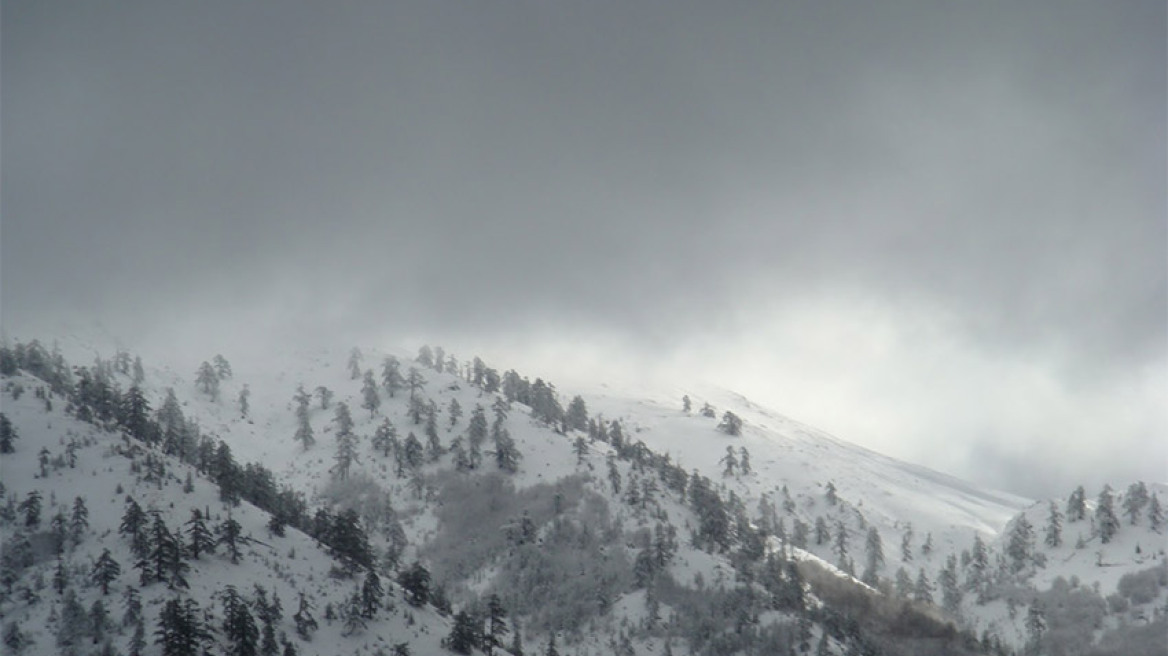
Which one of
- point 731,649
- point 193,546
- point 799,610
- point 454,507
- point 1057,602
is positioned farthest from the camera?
point 454,507

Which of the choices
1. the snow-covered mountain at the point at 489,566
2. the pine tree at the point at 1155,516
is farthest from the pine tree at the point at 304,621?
the pine tree at the point at 1155,516

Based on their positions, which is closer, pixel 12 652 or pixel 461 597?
pixel 12 652

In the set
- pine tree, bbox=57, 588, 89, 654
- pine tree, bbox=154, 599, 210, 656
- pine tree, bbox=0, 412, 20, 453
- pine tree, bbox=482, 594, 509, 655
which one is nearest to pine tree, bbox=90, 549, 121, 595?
pine tree, bbox=57, 588, 89, 654

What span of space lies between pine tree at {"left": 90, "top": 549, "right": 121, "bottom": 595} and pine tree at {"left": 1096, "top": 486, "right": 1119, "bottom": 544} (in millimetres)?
196380

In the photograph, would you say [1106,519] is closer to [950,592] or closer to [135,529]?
[950,592]

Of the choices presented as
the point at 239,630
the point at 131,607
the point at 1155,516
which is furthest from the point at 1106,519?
the point at 131,607

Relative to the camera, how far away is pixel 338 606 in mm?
105938

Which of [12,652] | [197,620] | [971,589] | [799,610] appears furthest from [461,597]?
[971,589]

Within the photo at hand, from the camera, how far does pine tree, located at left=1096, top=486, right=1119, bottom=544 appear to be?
186750mm

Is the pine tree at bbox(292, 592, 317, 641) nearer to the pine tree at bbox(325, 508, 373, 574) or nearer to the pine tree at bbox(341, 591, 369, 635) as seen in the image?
the pine tree at bbox(341, 591, 369, 635)

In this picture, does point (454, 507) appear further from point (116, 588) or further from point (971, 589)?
point (971, 589)

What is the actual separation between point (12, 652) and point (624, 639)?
3434 inches

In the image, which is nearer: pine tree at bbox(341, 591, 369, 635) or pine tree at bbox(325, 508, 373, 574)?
pine tree at bbox(341, 591, 369, 635)

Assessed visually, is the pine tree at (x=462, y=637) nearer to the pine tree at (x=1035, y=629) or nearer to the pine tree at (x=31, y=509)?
the pine tree at (x=31, y=509)
